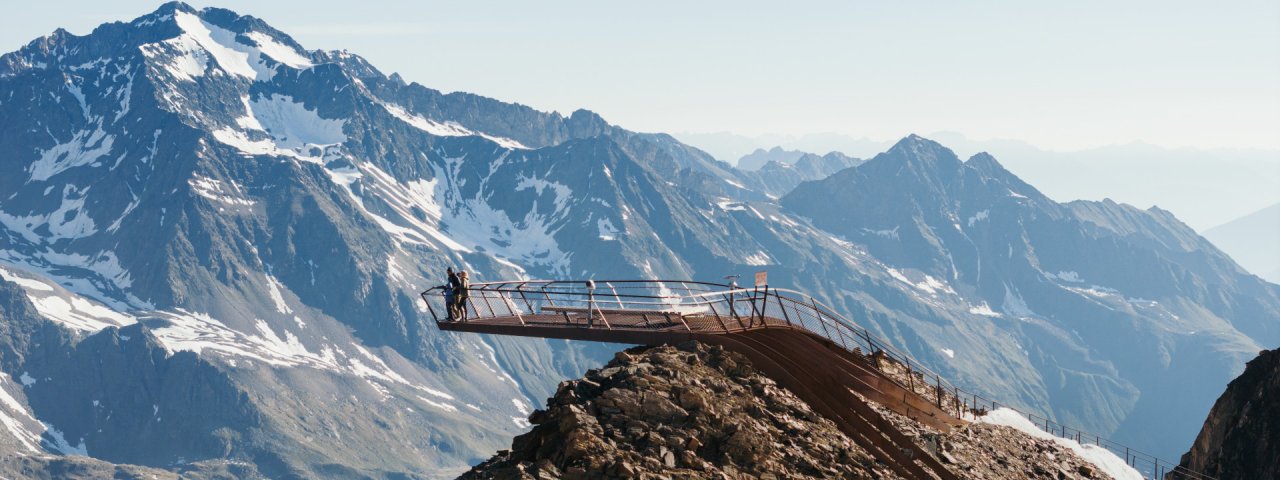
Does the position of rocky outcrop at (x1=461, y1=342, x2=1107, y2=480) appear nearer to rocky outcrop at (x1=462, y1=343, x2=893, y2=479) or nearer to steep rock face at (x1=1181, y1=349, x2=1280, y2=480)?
rocky outcrop at (x1=462, y1=343, x2=893, y2=479)

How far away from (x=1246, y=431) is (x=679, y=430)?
169ft

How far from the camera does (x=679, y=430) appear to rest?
31812mm

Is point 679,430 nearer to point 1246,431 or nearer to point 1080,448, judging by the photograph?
point 1080,448

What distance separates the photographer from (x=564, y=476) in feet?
97.3

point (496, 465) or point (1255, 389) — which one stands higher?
point (1255, 389)

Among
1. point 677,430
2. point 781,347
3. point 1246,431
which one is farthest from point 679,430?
point 1246,431

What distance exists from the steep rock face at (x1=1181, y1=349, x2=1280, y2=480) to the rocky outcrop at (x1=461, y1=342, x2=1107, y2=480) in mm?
40120

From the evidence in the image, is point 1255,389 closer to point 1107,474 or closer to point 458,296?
point 1107,474

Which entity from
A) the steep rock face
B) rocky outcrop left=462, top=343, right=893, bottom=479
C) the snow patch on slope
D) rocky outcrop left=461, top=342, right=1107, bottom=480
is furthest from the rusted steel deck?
the steep rock face

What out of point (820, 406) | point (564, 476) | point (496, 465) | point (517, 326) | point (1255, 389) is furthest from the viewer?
point (1255, 389)

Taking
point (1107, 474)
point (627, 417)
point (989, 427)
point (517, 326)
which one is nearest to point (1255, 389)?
point (1107, 474)

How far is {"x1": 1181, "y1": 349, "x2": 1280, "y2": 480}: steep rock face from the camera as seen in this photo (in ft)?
225

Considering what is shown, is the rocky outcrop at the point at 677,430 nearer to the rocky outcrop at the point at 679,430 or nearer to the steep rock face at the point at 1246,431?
the rocky outcrop at the point at 679,430

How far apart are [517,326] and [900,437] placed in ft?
40.2
